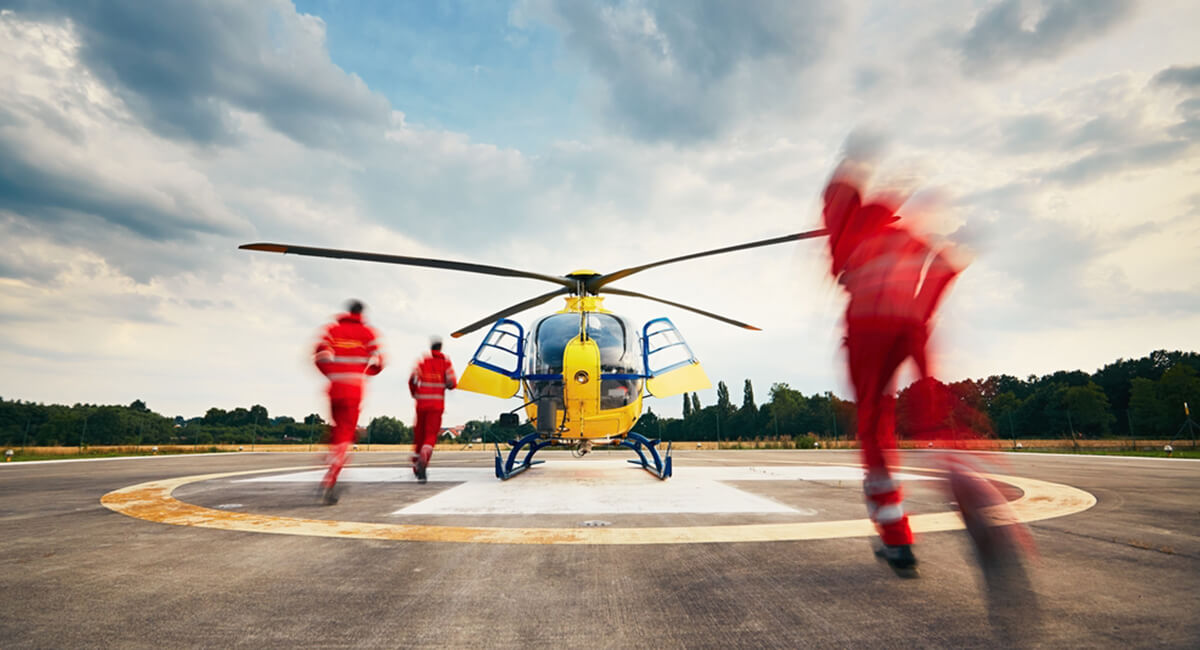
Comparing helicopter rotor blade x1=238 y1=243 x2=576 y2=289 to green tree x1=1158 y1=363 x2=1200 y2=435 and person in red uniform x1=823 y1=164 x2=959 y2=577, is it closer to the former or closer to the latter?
person in red uniform x1=823 y1=164 x2=959 y2=577

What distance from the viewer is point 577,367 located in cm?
740

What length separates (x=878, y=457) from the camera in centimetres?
279

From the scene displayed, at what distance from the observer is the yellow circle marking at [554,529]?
3.76 m

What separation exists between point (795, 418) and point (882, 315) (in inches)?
2791

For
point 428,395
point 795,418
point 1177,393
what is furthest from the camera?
point 795,418

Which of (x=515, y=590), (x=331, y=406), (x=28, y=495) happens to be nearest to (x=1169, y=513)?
(x=515, y=590)

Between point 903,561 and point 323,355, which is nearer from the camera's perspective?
point 903,561

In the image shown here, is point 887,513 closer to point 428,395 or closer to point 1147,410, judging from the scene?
point 428,395

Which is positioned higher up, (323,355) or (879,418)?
(323,355)

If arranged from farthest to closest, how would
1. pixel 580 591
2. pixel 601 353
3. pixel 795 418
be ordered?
pixel 795 418
pixel 601 353
pixel 580 591

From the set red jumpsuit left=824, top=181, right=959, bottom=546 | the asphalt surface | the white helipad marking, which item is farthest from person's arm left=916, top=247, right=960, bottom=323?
the white helipad marking

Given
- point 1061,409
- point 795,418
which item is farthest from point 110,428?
point 1061,409

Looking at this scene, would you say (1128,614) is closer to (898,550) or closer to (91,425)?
(898,550)

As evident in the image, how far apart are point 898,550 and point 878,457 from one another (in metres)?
0.55
